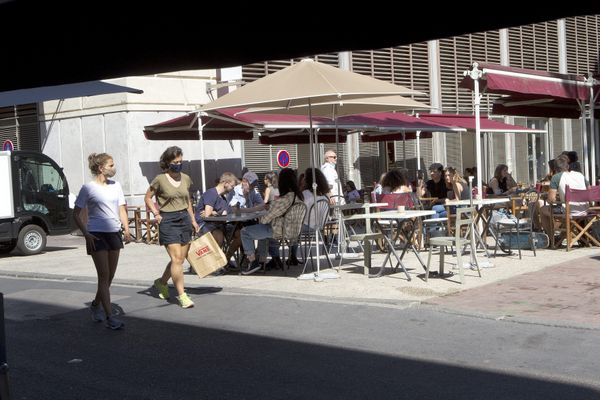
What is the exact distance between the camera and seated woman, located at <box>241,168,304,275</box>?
39.2ft

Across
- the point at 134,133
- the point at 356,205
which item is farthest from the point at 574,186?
the point at 134,133

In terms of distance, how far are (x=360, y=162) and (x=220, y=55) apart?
72.1ft

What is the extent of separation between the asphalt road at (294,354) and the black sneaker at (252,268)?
227cm

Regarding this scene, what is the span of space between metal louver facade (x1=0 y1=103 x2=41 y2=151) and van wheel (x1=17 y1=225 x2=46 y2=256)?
6836 millimetres

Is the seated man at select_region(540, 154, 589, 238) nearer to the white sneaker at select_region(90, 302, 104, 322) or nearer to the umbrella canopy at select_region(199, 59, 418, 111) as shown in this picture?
the umbrella canopy at select_region(199, 59, 418, 111)

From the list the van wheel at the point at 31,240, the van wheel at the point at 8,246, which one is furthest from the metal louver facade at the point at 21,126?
the van wheel at the point at 31,240

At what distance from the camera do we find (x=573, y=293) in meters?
10.0

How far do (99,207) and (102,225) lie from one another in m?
0.19

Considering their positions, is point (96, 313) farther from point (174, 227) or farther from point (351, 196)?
point (351, 196)

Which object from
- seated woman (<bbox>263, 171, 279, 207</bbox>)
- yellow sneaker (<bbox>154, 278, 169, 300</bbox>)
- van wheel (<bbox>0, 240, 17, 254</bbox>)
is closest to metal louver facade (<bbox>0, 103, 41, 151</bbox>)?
van wheel (<bbox>0, 240, 17, 254</bbox>)

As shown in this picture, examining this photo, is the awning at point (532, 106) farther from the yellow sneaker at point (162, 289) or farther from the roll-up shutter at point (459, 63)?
the roll-up shutter at point (459, 63)

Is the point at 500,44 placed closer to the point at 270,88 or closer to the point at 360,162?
the point at 360,162

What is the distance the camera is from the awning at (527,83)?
13.1 m

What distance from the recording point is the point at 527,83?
14.1 meters
